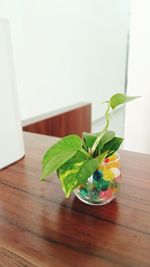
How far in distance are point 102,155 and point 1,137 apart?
26 centimetres

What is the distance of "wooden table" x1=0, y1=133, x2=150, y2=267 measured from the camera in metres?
0.31

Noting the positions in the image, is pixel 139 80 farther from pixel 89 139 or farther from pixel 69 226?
pixel 69 226

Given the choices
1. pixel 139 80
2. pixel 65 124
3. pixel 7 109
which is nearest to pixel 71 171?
pixel 7 109

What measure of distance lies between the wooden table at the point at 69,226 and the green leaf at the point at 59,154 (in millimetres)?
79

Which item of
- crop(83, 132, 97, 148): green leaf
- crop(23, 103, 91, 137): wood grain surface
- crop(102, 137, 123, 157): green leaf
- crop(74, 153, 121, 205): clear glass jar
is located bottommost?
crop(23, 103, 91, 137): wood grain surface

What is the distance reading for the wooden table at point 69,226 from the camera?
1.01ft

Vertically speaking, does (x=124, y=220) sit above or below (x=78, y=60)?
below

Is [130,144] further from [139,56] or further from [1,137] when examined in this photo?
[1,137]

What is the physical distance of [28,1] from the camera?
1.27 m

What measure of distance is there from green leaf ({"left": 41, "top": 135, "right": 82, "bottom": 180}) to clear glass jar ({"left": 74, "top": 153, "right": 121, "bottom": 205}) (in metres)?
0.05

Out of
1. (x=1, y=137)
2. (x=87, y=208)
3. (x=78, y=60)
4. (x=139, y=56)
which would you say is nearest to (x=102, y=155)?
(x=87, y=208)

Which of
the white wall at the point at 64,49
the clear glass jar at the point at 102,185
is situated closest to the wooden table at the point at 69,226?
the clear glass jar at the point at 102,185

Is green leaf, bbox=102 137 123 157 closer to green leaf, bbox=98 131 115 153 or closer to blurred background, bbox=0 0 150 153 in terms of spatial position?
green leaf, bbox=98 131 115 153

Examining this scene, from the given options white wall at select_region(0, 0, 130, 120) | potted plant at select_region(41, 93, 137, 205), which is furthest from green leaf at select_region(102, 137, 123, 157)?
white wall at select_region(0, 0, 130, 120)
